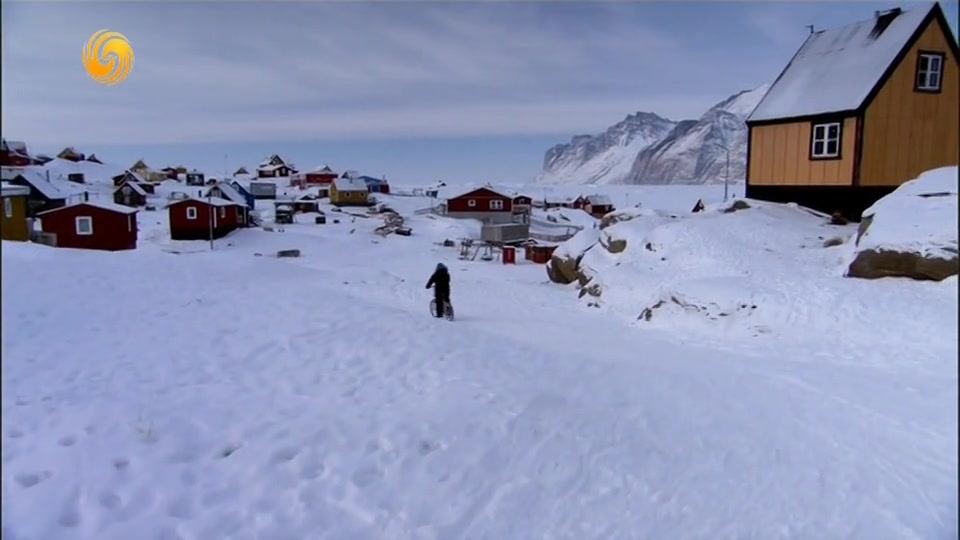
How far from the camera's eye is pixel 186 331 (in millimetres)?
11484

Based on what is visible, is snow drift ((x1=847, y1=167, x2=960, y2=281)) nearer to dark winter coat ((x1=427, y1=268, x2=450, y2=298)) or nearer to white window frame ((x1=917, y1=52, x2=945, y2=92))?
white window frame ((x1=917, y1=52, x2=945, y2=92))

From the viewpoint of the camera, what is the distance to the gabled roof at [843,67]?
21.7m

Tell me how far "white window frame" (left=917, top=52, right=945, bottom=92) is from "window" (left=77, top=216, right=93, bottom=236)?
146ft

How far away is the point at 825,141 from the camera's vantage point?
23062mm

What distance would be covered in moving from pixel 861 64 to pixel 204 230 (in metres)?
46.1

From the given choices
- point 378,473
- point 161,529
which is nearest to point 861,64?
point 378,473

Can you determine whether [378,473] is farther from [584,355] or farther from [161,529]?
[584,355]

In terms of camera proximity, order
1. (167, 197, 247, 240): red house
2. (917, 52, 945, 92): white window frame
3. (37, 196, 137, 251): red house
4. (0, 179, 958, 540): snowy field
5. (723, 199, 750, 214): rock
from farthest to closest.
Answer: (167, 197, 247, 240): red house < (37, 196, 137, 251): red house < (723, 199, 750, 214): rock < (917, 52, 945, 92): white window frame < (0, 179, 958, 540): snowy field

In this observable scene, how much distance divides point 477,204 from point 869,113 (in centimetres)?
6276

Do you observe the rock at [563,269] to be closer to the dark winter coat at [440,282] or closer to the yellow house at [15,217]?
the dark winter coat at [440,282]

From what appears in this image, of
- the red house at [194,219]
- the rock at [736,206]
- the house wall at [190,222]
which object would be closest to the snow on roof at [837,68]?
the rock at [736,206]

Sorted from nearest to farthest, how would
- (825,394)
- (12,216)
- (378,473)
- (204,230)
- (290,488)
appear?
(290,488), (378,473), (825,394), (12,216), (204,230)

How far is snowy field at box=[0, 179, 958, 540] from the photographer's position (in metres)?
6.16

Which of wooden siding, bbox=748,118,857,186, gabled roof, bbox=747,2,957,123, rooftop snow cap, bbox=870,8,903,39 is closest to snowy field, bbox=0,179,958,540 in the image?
wooden siding, bbox=748,118,857,186
